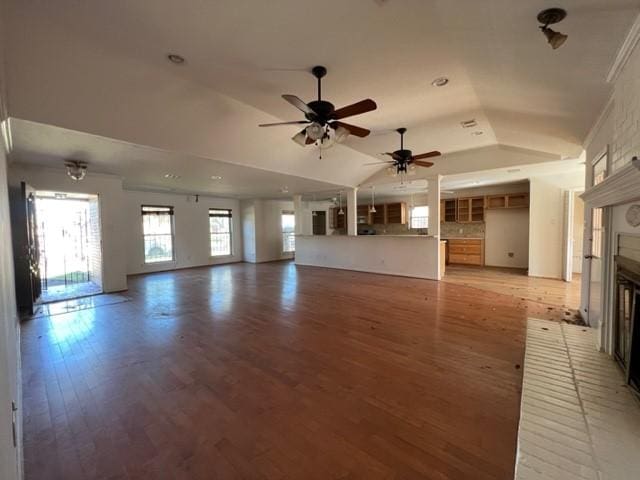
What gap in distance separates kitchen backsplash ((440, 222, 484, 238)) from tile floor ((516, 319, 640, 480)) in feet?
22.2

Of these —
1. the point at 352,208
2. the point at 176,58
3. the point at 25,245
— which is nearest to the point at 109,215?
the point at 25,245

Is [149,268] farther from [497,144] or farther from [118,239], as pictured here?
[497,144]

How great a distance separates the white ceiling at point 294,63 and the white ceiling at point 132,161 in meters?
0.39

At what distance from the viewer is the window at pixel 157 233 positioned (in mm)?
8289

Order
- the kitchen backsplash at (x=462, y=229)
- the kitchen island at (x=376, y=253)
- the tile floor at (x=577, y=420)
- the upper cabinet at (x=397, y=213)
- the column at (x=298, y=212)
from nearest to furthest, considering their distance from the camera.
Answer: the tile floor at (x=577, y=420)
the kitchen island at (x=376, y=253)
the kitchen backsplash at (x=462, y=229)
the column at (x=298, y=212)
the upper cabinet at (x=397, y=213)

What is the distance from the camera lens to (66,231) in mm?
7199

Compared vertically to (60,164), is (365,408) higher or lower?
lower

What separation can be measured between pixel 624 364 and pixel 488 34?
2.67 metres

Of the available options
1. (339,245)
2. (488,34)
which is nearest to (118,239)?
(339,245)

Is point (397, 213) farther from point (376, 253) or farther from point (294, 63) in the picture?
point (294, 63)

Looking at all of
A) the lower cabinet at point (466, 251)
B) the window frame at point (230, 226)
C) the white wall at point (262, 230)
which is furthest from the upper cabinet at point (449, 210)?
the window frame at point (230, 226)

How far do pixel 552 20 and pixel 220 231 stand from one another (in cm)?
1000

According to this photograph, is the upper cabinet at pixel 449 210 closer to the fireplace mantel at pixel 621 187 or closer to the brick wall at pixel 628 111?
the fireplace mantel at pixel 621 187

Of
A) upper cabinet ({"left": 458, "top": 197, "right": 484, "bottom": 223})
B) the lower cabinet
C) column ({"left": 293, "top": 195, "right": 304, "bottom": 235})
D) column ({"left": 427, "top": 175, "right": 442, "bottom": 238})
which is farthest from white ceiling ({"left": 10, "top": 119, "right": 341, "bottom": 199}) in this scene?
the lower cabinet
